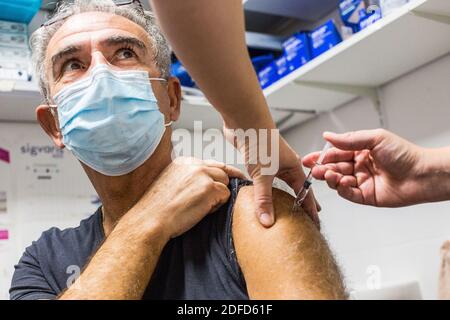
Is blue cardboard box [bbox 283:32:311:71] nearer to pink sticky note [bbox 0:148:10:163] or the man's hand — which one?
the man's hand

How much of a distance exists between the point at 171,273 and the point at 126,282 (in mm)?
120

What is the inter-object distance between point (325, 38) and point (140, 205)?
3.67ft

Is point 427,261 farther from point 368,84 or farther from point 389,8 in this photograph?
point 389,8

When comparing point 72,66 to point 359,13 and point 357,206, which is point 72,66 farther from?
point 357,206

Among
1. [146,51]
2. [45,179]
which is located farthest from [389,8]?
[45,179]

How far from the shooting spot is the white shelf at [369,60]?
4.88ft

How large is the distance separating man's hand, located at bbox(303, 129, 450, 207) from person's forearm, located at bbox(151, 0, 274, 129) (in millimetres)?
294

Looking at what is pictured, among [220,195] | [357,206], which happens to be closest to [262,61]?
[357,206]

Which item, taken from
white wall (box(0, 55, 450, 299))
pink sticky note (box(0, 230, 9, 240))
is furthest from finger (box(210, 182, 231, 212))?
pink sticky note (box(0, 230, 9, 240))

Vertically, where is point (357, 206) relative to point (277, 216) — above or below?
above

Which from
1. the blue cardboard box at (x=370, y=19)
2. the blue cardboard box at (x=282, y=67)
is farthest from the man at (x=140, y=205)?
the blue cardboard box at (x=282, y=67)

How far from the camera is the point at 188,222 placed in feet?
3.23

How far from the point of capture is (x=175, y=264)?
0.98 m

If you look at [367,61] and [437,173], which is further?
[367,61]
